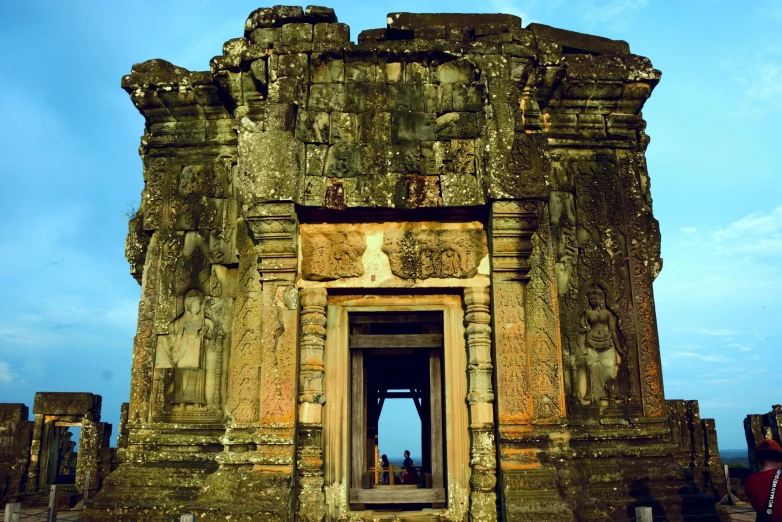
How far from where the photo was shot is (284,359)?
6.54m

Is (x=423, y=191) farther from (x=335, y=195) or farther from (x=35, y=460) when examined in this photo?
(x=35, y=460)

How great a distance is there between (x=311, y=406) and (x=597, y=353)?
344cm

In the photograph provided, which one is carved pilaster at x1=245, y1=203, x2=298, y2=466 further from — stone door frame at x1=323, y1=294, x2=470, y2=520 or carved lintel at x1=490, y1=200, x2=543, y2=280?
carved lintel at x1=490, y1=200, x2=543, y2=280

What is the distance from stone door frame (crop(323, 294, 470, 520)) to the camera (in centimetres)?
661

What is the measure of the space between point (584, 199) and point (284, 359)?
165 inches

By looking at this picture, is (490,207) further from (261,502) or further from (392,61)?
(261,502)

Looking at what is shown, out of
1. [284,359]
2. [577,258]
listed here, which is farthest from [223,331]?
[577,258]

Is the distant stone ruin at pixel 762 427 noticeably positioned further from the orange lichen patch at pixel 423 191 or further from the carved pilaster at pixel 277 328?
the carved pilaster at pixel 277 328

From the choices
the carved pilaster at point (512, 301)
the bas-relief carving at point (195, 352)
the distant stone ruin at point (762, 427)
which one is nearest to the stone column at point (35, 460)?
the bas-relief carving at point (195, 352)

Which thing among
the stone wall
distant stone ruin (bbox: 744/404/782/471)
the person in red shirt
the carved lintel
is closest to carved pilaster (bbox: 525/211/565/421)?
the carved lintel

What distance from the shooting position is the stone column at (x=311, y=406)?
6.37m

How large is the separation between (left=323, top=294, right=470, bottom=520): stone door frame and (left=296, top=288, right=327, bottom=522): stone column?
0.41 ft

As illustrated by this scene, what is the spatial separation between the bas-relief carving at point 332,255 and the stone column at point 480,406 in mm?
1160

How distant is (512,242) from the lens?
6.66 metres
